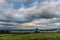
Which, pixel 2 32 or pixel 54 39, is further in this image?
pixel 2 32

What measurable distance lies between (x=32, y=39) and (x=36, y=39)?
1.12 m

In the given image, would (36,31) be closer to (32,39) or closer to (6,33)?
(6,33)

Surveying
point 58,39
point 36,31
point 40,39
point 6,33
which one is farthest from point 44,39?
point 6,33

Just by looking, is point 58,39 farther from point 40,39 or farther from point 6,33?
point 6,33

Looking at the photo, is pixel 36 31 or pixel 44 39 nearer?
pixel 44 39

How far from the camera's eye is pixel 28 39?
1548 inches

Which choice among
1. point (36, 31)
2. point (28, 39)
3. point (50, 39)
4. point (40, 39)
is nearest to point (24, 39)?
point (28, 39)

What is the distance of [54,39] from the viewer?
39469 mm

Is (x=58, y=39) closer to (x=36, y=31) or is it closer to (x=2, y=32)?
(x=36, y=31)

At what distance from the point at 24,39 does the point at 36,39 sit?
121 inches

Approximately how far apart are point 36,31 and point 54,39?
20754mm

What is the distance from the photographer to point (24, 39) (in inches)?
1553

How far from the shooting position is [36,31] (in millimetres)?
59906

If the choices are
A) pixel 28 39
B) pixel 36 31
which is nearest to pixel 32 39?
pixel 28 39
